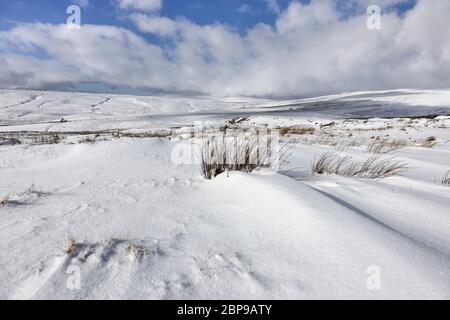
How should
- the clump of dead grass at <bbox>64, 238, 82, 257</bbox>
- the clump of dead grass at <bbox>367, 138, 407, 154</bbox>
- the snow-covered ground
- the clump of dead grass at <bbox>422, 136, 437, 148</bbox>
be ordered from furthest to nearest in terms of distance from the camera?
the clump of dead grass at <bbox>422, 136, 437, 148</bbox>
the clump of dead grass at <bbox>367, 138, 407, 154</bbox>
the clump of dead grass at <bbox>64, 238, 82, 257</bbox>
the snow-covered ground

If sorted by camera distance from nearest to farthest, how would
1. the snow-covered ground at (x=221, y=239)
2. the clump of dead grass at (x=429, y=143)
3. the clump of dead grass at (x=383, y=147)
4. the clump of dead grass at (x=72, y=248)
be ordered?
the snow-covered ground at (x=221, y=239)
the clump of dead grass at (x=72, y=248)
the clump of dead grass at (x=383, y=147)
the clump of dead grass at (x=429, y=143)

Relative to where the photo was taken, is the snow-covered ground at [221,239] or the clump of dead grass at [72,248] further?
the clump of dead grass at [72,248]

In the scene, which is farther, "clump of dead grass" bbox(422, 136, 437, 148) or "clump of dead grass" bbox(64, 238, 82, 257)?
"clump of dead grass" bbox(422, 136, 437, 148)

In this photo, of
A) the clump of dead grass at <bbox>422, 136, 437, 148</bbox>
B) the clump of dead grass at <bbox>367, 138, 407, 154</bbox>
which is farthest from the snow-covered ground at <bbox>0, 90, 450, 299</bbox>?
the clump of dead grass at <bbox>422, 136, 437, 148</bbox>

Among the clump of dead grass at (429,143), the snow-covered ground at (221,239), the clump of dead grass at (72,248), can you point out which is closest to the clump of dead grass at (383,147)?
the clump of dead grass at (429,143)

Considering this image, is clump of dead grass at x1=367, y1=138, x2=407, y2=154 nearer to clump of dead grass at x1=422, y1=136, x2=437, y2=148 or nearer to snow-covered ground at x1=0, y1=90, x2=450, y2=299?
clump of dead grass at x1=422, y1=136, x2=437, y2=148

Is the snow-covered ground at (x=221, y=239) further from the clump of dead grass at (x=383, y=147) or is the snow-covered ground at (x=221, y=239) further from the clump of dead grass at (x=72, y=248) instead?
the clump of dead grass at (x=383, y=147)

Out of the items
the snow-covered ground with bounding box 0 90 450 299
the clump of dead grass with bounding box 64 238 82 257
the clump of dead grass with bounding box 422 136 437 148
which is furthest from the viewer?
the clump of dead grass with bounding box 422 136 437 148

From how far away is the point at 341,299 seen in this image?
1.04m

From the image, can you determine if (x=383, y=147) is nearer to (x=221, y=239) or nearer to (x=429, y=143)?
(x=429, y=143)

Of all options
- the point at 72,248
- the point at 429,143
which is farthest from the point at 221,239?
the point at 429,143

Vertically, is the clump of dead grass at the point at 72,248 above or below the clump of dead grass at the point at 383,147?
below

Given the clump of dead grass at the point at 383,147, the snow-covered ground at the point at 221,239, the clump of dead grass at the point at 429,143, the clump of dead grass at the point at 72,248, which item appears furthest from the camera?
the clump of dead grass at the point at 429,143
